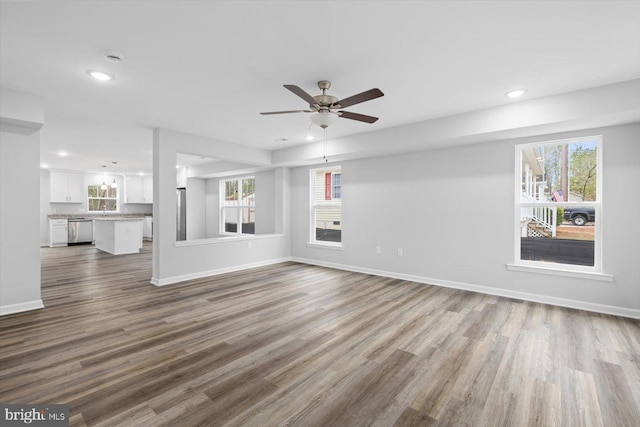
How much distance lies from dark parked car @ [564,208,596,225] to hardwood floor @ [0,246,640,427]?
1.19 metres

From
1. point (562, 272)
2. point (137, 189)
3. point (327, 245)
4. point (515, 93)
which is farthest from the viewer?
point (137, 189)

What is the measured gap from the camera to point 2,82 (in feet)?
10.1

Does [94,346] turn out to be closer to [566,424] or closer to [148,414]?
[148,414]

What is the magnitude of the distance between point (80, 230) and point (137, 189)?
233 centimetres

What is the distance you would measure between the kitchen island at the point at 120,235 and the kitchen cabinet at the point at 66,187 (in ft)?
7.68

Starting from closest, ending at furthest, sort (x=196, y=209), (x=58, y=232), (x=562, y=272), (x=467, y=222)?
(x=562, y=272) → (x=467, y=222) → (x=58, y=232) → (x=196, y=209)

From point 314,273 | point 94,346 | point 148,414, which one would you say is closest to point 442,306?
point 314,273

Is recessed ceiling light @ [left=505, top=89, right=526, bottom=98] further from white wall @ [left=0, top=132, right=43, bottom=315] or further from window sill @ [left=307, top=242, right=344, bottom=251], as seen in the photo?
white wall @ [left=0, top=132, right=43, bottom=315]

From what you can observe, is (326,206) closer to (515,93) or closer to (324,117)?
(324,117)

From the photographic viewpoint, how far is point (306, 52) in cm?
253

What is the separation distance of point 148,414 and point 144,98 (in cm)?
333

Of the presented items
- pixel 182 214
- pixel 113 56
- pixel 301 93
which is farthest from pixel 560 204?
pixel 182 214

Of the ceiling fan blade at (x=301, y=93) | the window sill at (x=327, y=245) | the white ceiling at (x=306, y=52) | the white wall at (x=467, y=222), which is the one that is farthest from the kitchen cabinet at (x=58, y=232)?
the ceiling fan blade at (x=301, y=93)

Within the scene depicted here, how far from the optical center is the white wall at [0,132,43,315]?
345 cm
